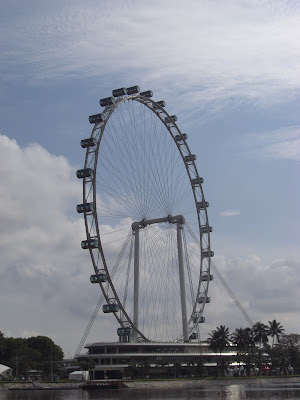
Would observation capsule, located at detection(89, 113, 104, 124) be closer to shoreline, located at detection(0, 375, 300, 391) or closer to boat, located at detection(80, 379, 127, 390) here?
boat, located at detection(80, 379, 127, 390)

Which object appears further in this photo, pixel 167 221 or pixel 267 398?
pixel 167 221

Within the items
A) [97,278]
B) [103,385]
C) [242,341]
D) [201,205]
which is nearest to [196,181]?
[201,205]

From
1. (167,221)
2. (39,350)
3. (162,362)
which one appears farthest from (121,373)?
(39,350)

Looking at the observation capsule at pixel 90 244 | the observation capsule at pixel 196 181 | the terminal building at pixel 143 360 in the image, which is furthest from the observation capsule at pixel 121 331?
the observation capsule at pixel 196 181

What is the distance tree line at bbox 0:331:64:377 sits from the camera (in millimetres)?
155500

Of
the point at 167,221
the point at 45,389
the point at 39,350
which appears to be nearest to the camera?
the point at 45,389

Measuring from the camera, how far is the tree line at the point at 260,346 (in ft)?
451

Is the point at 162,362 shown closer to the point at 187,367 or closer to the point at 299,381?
the point at 187,367

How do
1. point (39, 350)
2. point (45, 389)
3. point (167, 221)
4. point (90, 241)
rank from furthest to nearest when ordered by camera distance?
point (39, 350)
point (167, 221)
point (45, 389)
point (90, 241)

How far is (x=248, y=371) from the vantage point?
13762 centimetres

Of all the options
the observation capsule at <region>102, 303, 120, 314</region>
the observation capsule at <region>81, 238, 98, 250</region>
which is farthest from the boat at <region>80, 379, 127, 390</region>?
the observation capsule at <region>81, 238, 98, 250</region>

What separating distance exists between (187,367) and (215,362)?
1347 cm

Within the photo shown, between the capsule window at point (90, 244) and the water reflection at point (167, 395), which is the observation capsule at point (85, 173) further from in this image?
the water reflection at point (167, 395)

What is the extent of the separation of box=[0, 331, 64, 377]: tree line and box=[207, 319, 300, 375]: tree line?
45.5 meters
